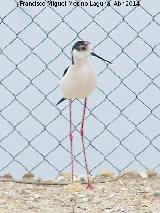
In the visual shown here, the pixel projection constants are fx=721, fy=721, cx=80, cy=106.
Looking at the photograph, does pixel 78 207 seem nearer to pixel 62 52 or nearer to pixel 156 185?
pixel 156 185

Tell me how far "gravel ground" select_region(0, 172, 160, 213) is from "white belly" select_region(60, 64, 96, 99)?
11.9 inches

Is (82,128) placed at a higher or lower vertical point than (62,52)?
lower

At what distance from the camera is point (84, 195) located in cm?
208

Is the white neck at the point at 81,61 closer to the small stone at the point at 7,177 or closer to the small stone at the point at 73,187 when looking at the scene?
the small stone at the point at 73,187

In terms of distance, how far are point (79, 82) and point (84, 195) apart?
0.34 metres

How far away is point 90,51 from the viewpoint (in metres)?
1.96

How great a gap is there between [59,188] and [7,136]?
26cm

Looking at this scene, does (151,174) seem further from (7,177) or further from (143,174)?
(7,177)

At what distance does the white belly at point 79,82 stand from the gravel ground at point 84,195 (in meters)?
0.30

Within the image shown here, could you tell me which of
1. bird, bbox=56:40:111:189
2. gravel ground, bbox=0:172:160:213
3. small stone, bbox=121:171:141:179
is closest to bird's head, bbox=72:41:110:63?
bird, bbox=56:40:111:189

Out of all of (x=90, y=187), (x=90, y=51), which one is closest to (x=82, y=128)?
(x=90, y=187)

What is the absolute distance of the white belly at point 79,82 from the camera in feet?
6.41

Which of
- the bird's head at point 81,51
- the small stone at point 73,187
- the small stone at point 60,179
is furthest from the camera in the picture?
the small stone at point 60,179

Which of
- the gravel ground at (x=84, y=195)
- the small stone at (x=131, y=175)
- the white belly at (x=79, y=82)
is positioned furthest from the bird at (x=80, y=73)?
the small stone at (x=131, y=175)
